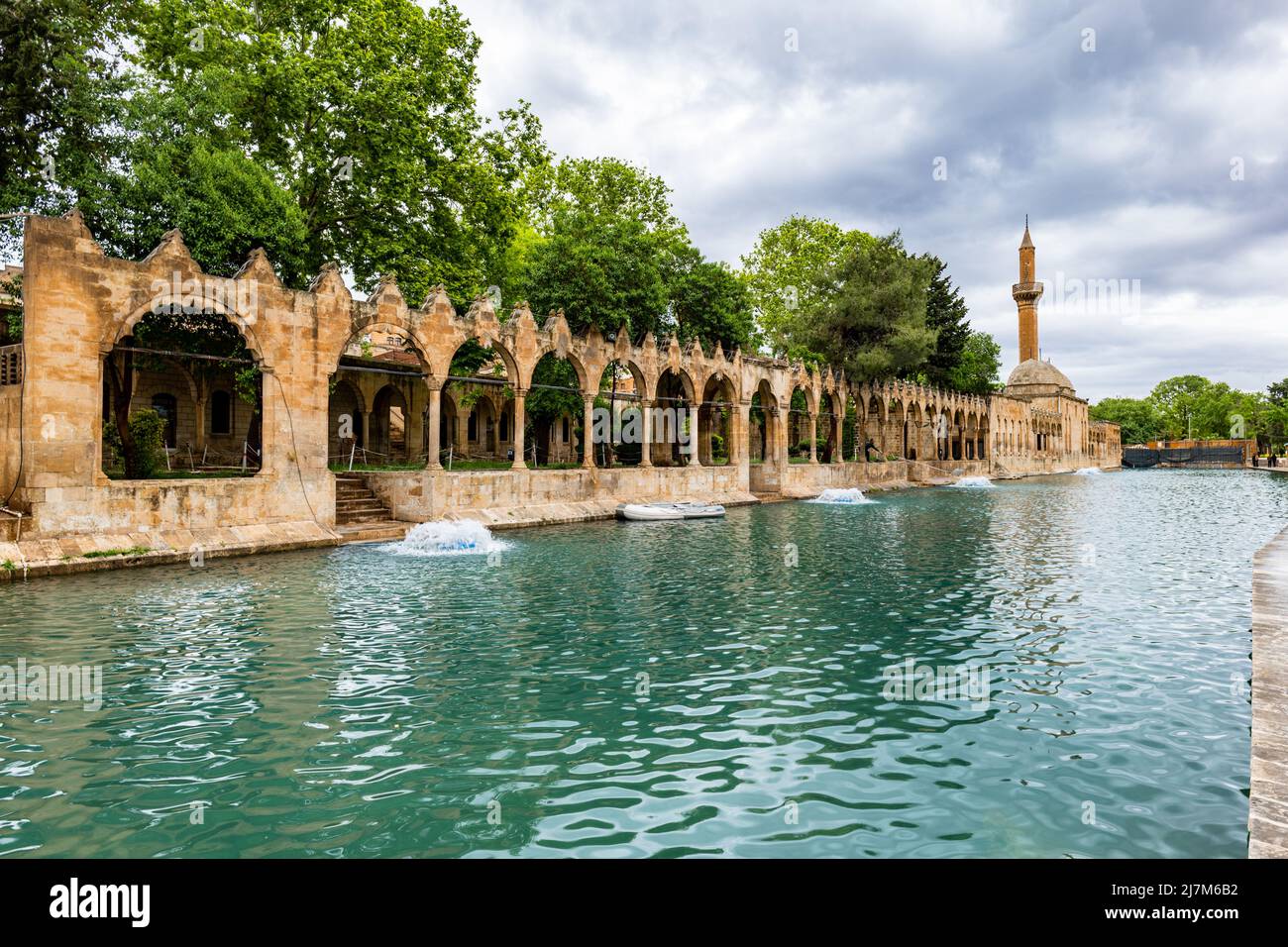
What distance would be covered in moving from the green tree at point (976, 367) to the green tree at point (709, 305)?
3200cm

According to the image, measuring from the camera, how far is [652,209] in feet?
127

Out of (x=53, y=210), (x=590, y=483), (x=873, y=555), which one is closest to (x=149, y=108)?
(x=53, y=210)

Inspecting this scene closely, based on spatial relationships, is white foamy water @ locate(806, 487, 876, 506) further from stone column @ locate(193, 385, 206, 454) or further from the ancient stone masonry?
stone column @ locate(193, 385, 206, 454)

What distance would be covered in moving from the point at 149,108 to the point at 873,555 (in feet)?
62.1

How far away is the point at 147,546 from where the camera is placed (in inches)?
550

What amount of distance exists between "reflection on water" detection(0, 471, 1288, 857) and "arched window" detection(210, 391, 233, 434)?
2273cm

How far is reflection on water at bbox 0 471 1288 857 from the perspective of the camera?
427 cm

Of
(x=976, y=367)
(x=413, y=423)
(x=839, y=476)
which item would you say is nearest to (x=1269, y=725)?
(x=839, y=476)

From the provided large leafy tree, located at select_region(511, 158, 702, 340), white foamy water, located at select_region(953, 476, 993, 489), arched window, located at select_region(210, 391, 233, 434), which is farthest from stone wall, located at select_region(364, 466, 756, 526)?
white foamy water, located at select_region(953, 476, 993, 489)

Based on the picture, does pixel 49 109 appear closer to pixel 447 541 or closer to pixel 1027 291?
pixel 447 541

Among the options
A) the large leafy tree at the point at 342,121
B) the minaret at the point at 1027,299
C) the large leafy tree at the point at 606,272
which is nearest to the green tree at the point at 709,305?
the large leafy tree at the point at 606,272

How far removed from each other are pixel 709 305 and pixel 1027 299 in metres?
63.4
